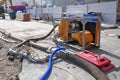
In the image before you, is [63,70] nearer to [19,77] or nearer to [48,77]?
[48,77]

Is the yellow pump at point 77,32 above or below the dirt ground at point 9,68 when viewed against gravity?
above

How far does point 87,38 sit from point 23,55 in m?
2.20

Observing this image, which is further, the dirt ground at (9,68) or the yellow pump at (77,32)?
the yellow pump at (77,32)

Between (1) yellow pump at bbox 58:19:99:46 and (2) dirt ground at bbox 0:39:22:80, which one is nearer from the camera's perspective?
(2) dirt ground at bbox 0:39:22:80

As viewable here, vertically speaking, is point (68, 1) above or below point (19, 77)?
above

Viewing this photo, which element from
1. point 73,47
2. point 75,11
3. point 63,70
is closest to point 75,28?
point 73,47

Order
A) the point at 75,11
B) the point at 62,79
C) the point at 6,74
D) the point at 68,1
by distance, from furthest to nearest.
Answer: the point at 68,1 → the point at 75,11 → the point at 6,74 → the point at 62,79

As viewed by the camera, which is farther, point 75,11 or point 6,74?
point 75,11

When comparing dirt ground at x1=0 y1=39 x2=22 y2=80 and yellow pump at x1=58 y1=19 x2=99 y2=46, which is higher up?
A: yellow pump at x1=58 y1=19 x2=99 y2=46

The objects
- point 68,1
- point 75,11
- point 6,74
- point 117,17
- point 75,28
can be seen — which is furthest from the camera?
point 68,1

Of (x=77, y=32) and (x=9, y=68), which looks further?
(x=77, y=32)

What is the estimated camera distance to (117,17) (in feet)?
45.1

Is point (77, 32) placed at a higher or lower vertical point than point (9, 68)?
higher

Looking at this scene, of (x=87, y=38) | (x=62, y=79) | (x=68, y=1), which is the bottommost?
(x=62, y=79)
